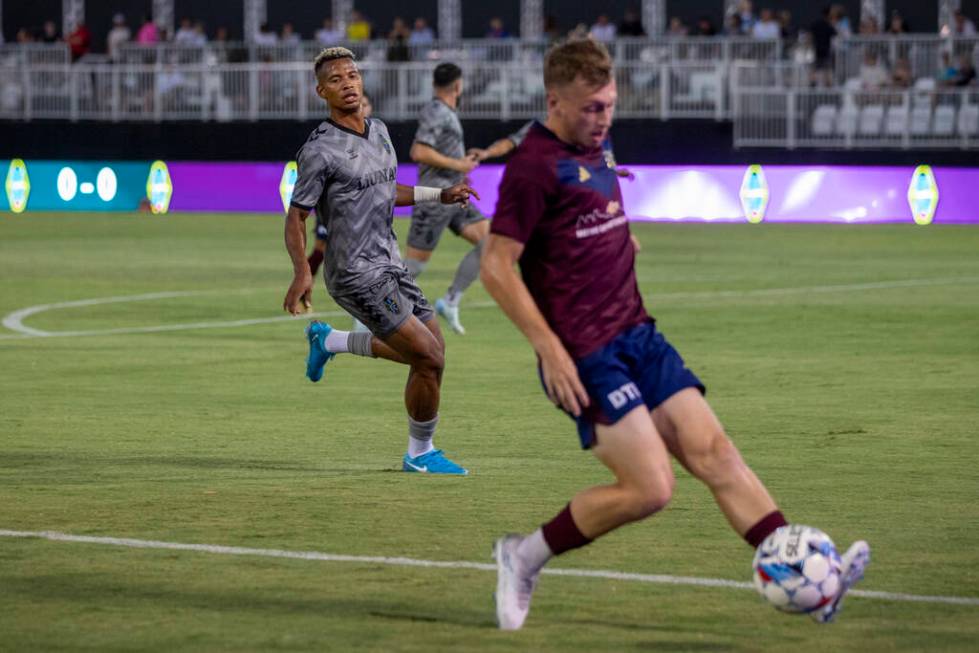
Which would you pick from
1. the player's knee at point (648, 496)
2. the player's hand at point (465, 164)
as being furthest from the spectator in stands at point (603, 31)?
the player's knee at point (648, 496)

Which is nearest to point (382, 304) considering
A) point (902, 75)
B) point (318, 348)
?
point (318, 348)

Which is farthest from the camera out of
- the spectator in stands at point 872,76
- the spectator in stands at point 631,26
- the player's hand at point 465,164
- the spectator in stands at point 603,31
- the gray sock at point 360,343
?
the spectator in stands at point 603,31

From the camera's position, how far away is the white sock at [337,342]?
11.2 meters

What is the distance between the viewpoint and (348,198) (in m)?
10.4

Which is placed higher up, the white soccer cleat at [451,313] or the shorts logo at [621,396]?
the shorts logo at [621,396]

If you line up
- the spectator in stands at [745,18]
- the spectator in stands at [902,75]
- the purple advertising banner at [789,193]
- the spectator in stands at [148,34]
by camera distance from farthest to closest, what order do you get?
1. the spectator in stands at [148,34]
2. the spectator in stands at [745,18]
3. the spectator in stands at [902,75]
4. the purple advertising banner at [789,193]

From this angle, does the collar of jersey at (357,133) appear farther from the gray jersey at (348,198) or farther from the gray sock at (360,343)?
the gray sock at (360,343)

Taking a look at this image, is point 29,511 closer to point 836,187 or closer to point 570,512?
point 570,512

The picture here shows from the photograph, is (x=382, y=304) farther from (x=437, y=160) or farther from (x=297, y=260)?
(x=437, y=160)

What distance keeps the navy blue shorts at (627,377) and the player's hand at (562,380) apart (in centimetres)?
9

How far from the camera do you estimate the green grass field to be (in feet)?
22.9

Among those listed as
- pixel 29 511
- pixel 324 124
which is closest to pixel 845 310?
pixel 324 124

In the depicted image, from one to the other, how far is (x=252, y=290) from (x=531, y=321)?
15.8 m

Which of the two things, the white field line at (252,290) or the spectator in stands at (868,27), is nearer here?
the white field line at (252,290)
